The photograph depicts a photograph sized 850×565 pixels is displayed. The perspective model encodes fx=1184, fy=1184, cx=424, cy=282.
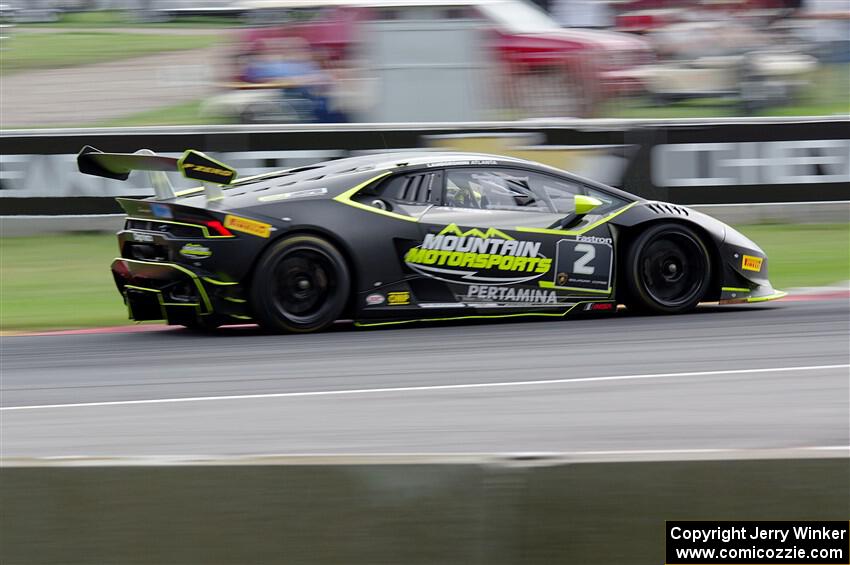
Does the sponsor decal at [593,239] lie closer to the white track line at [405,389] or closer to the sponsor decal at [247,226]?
the white track line at [405,389]

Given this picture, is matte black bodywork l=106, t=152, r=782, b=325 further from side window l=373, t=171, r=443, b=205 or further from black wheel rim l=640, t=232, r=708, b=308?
black wheel rim l=640, t=232, r=708, b=308

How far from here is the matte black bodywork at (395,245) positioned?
7.89m

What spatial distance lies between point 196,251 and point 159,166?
0.61 metres

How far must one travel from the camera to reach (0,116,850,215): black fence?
12.9 m

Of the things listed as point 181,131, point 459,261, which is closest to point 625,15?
point 181,131

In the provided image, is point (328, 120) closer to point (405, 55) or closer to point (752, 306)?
point (405, 55)

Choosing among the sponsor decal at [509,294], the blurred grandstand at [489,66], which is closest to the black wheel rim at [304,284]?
the sponsor decal at [509,294]

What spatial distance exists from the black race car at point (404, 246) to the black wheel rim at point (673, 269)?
1 cm

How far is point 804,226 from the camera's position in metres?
13.2

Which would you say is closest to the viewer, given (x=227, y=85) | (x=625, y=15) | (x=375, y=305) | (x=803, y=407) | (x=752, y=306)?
(x=803, y=407)

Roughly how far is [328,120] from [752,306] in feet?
24.8

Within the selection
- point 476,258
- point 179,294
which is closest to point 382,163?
point 476,258

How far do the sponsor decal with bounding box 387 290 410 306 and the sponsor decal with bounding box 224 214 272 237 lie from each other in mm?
947

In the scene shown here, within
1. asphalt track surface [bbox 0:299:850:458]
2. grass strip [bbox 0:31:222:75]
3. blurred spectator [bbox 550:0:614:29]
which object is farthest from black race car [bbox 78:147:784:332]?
grass strip [bbox 0:31:222:75]
